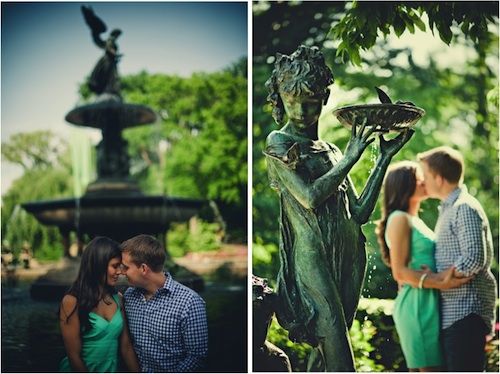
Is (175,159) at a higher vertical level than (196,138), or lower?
lower

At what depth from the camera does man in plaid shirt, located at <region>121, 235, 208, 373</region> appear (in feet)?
11.3

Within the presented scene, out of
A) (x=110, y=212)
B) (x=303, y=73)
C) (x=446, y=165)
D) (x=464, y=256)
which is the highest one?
(x=303, y=73)

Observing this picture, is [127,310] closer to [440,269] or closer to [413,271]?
[413,271]

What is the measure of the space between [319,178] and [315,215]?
18 cm

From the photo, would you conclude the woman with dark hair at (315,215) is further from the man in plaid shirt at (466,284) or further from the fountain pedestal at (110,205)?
the fountain pedestal at (110,205)

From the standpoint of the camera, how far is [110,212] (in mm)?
5477

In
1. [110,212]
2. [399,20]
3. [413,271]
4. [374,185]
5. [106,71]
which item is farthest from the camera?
[106,71]

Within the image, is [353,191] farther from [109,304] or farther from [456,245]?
[109,304]

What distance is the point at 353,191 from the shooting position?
149 inches

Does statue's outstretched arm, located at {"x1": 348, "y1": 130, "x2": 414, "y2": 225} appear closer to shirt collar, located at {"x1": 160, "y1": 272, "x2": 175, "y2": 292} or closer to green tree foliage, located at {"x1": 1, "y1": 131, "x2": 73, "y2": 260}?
shirt collar, located at {"x1": 160, "y1": 272, "x2": 175, "y2": 292}

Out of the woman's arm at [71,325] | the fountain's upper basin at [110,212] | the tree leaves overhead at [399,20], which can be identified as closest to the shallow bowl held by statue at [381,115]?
the tree leaves overhead at [399,20]

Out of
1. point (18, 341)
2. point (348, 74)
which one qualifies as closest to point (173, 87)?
point (348, 74)

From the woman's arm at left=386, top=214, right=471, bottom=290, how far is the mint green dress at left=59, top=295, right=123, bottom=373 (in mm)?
1367

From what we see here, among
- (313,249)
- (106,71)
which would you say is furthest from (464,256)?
(106,71)
